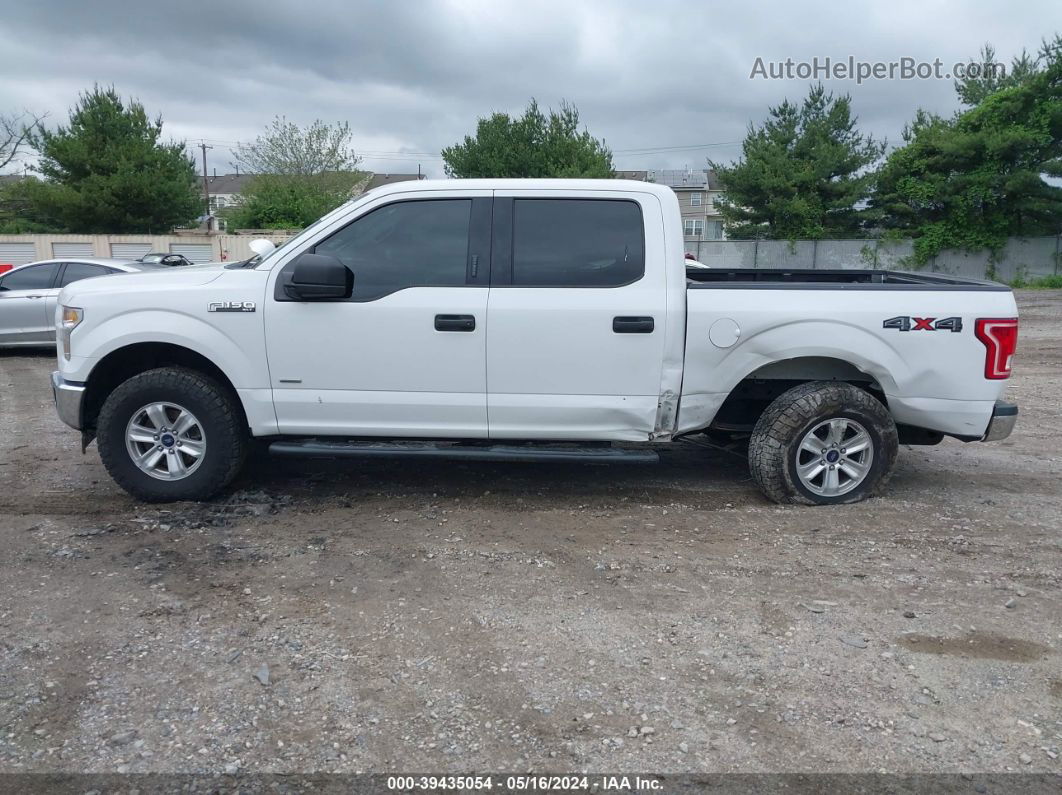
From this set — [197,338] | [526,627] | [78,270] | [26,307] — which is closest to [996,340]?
[526,627]

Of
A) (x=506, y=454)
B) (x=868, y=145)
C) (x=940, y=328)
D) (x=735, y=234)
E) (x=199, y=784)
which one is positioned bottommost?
(x=199, y=784)

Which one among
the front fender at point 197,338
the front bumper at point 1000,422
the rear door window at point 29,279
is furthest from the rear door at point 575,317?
the rear door window at point 29,279

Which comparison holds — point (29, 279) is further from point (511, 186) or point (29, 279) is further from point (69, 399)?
point (511, 186)

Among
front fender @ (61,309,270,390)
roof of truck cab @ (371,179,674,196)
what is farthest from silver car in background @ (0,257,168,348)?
roof of truck cab @ (371,179,674,196)

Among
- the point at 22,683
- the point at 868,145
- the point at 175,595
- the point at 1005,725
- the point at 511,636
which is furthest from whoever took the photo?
the point at 868,145

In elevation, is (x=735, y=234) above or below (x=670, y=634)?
above

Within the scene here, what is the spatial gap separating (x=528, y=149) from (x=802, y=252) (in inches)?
562

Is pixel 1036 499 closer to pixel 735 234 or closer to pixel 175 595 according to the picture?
pixel 175 595

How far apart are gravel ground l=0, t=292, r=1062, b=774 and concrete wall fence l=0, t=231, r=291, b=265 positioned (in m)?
29.9

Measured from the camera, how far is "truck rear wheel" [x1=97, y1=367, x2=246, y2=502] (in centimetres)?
536

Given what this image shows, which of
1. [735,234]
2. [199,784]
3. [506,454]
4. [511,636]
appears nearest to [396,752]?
[199,784]

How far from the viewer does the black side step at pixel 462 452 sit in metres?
5.38

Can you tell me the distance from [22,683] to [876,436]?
15.6ft

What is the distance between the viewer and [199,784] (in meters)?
2.81
